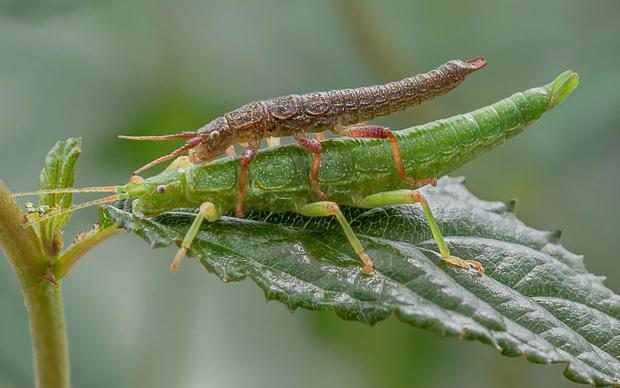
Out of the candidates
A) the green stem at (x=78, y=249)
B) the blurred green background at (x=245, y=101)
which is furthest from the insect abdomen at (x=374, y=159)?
the blurred green background at (x=245, y=101)

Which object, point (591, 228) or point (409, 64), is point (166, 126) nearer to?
point (409, 64)

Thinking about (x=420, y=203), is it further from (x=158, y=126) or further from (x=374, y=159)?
(x=158, y=126)

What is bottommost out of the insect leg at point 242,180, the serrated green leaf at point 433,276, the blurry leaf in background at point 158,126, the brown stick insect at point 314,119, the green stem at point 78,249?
the serrated green leaf at point 433,276

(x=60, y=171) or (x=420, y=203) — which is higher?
(x=60, y=171)

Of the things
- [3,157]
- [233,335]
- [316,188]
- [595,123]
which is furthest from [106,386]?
[595,123]

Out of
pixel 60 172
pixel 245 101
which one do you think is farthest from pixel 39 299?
pixel 245 101

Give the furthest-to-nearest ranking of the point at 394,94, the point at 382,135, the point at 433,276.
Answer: the point at 394,94
the point at 382,135
the point at 433,276

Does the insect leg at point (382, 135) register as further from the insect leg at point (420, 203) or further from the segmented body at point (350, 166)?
the insect leg at point (420, 203)
